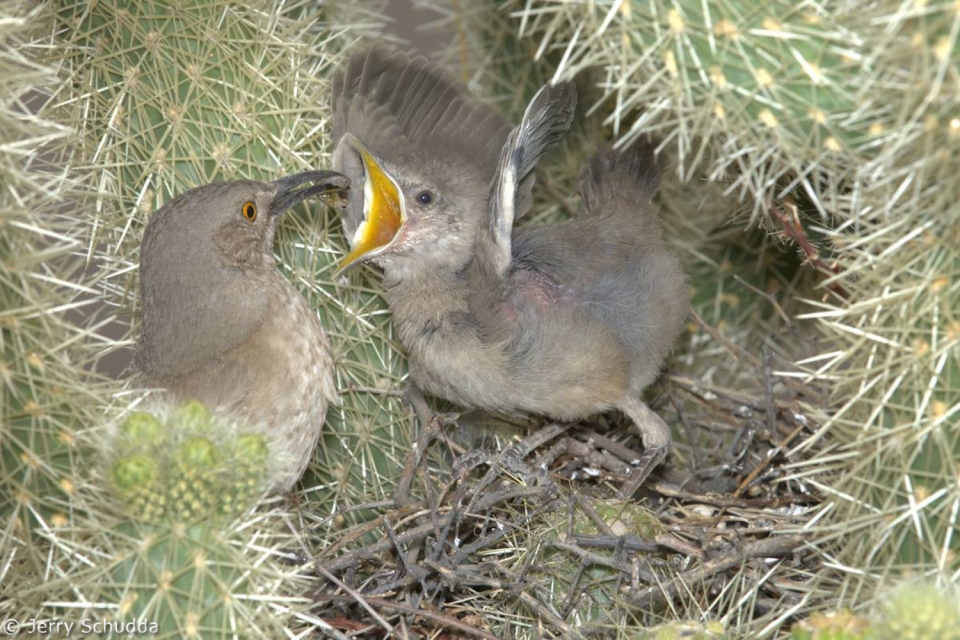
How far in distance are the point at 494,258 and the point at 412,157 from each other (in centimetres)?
39

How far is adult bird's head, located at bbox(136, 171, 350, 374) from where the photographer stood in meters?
2.26

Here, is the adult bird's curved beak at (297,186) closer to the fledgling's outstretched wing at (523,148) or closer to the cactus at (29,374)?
the fledgling's outstretched wing at (523,148)

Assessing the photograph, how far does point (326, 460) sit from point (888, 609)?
1.52m

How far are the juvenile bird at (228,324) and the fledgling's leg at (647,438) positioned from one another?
77cm

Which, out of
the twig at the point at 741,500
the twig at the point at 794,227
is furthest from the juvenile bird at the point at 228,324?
the twig at the point at 794,227

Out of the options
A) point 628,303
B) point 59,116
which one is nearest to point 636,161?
point 628,303

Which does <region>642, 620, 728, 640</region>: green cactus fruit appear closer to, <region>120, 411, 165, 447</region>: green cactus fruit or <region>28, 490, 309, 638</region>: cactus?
<region>28, 490, 309, 638</region>: cactus

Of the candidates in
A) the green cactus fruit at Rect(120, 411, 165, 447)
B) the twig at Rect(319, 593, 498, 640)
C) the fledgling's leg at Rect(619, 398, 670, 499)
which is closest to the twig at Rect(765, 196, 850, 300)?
the fledgling's leg at Rect(619, 398, 670, 499)

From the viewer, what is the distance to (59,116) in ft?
7.77

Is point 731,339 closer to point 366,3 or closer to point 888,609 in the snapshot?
point 366,3

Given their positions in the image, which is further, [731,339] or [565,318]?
[731,339]

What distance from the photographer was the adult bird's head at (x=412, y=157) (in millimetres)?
2547

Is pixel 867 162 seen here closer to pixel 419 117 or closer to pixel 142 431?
pixel 142 431

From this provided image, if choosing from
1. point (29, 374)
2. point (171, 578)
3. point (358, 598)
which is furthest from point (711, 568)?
point (29, 374)
